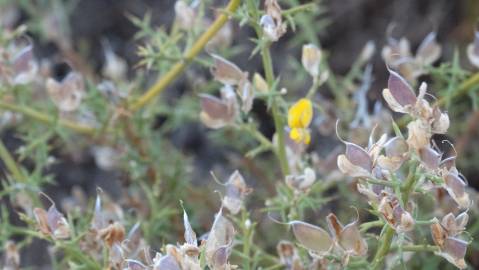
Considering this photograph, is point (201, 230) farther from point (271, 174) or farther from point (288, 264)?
point (288, 264)

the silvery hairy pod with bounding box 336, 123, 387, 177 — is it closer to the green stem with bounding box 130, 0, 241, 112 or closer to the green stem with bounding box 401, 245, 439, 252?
the green stem with bounding box 401, 245, 439, 252

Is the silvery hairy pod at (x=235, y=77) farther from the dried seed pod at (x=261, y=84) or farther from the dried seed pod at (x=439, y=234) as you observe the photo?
the dried seed pod at (x=439, y=234)

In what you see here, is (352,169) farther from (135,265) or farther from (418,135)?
(135,265)

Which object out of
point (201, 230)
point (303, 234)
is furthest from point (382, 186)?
point (201, 230)

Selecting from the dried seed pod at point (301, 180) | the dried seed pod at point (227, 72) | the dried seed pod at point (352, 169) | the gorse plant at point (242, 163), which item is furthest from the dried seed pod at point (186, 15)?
the dried seed pod at point (352, 169)

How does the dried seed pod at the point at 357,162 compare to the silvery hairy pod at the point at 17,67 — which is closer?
the dried seed pod at the point at 357,162

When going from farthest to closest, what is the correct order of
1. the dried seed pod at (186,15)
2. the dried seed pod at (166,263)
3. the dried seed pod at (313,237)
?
the dried seed pod at (186,15) → the dried seed pod at (313,237) → the dried seed pod at (166,263)

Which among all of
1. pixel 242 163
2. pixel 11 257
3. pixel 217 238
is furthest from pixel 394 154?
pixel 242 163
